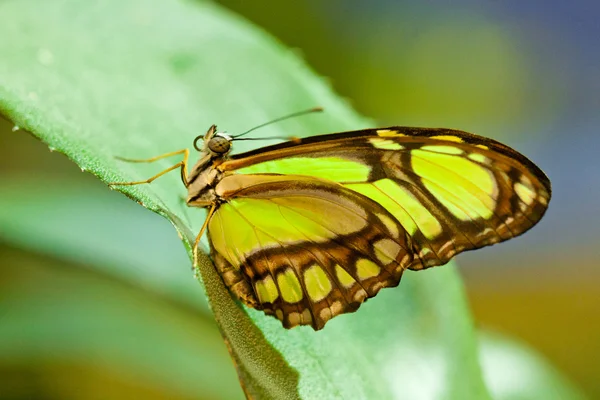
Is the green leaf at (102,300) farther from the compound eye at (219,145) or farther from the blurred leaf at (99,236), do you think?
the compound eye at (219,145)

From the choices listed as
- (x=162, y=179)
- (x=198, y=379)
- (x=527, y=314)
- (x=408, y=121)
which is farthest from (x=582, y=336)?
(x=162, y=179)

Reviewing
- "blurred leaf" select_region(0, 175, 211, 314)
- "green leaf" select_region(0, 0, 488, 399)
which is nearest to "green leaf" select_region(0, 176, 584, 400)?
"blurred leaf" select_region(0, 175, 211, 314)

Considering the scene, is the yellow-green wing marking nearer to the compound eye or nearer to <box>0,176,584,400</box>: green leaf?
the compound eye

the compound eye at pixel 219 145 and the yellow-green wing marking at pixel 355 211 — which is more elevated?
the compound eye at pixel 219 145

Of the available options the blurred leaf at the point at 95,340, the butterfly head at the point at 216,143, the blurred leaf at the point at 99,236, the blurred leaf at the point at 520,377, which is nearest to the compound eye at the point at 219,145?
the butterfly head at the point at 216,143

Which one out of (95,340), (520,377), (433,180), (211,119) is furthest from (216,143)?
(520,377)

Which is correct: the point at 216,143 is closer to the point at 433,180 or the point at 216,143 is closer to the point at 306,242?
the point at 306,242
